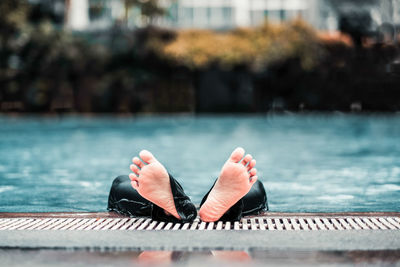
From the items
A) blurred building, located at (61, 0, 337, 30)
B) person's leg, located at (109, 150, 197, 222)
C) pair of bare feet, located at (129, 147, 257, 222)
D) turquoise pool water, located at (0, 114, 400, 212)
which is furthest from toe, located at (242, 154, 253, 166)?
blurred building, located at (61, 0, 337, 30)

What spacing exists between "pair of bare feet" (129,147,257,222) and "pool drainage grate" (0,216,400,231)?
0.10 meters

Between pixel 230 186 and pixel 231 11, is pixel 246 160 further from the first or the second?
pixel 231 11

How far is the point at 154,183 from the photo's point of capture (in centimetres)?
329

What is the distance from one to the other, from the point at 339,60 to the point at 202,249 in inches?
725

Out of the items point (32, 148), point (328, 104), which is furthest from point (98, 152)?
point (328, 104)

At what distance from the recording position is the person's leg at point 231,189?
3.28 metres

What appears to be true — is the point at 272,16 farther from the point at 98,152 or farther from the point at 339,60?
the point at 98,152

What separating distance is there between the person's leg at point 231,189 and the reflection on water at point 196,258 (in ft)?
1.77

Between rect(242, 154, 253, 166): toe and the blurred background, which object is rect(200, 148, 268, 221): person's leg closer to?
rect(242, 154, 253, 166): toe

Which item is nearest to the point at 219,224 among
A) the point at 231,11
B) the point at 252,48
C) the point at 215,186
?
the point at 215,186

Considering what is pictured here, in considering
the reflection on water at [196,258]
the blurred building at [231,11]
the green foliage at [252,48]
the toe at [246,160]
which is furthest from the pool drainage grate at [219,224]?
the blurred building at [231,11]

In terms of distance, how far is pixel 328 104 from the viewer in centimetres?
2058

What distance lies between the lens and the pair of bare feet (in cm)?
327

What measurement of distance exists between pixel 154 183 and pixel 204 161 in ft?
17.4
